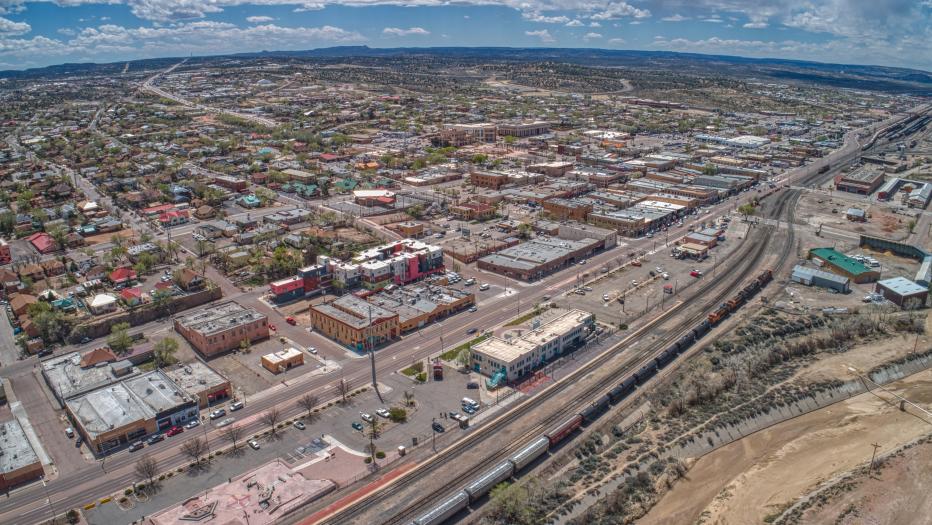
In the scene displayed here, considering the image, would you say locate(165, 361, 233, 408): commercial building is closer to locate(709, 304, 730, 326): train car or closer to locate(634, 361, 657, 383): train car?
locate(634, 361, 657, 383): train car

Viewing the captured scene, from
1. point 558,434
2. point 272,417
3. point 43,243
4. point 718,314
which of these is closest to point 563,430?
point 558,434

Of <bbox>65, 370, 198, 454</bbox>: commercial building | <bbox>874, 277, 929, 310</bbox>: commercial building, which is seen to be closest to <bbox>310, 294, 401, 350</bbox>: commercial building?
<bbox>65, 370, 198, 454</bbox>: commercial building

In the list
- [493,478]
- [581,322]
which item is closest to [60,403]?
[493,478]

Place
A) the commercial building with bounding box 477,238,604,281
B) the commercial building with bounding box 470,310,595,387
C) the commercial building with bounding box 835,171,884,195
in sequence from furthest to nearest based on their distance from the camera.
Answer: the commercial building with bounding box 835,171,884,195 → the commercial building with bounding box 477,238,604,281 → the commercial building with bounding box 470,310,595,387

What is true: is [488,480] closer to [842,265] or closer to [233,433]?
[233,433]

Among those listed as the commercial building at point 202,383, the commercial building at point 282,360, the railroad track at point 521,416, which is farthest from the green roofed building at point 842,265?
the commercial building at point 202,383

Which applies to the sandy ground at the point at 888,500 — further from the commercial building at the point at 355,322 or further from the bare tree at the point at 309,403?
the commercial building at the point at 355,322

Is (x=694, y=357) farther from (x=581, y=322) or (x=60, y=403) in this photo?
(x=60, y=403)
